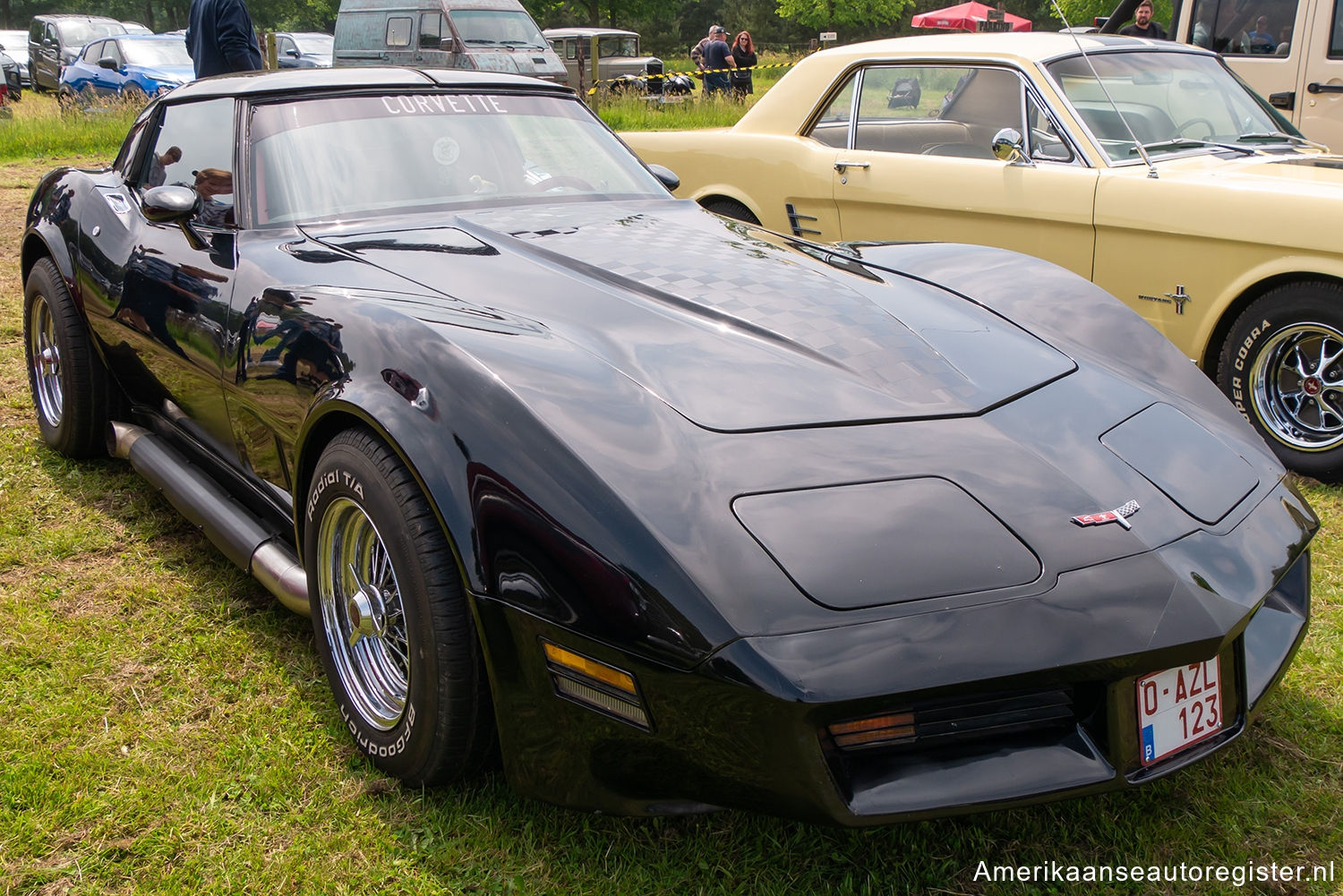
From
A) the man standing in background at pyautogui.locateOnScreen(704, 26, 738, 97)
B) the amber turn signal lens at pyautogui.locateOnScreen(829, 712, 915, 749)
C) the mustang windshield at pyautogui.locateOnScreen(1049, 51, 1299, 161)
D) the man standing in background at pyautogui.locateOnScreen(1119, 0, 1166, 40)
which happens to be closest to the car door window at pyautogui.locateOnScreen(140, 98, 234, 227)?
the amber turn signal lens at pyautogui.locateOnScreen(829, 712, 915, 749)

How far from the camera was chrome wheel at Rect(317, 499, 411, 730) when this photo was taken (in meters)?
2.19

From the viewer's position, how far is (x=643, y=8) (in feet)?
146

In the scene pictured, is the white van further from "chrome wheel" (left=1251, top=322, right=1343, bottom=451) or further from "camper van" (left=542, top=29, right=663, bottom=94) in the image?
"camper van" (left=542, top=29, right=663, bottom=94)

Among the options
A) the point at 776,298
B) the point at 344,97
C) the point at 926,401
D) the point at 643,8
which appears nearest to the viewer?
the point at 926,401

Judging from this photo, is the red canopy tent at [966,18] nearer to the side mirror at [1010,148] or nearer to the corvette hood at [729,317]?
the side mirror at [1010,148]

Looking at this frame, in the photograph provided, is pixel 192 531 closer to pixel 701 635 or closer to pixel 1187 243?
pixel 701 635

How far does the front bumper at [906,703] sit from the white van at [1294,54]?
5.57m

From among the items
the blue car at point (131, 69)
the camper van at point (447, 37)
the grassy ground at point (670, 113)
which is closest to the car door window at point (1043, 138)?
the grassy ground at point (670, 113)

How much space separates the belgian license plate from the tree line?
42720 mm

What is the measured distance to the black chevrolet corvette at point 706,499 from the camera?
64.6 inches

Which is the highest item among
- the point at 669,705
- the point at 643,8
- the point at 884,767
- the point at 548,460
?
the point at 643,8

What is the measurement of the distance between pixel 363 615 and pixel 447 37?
15.1m

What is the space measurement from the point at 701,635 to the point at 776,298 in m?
1.12

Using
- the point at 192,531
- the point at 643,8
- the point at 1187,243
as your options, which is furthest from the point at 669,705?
the point at 643,8
